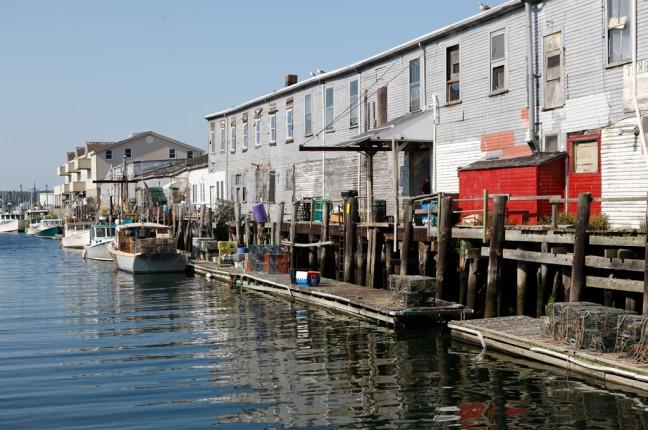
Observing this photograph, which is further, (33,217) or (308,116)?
(33,217)

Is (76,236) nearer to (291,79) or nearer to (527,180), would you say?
(291,79)

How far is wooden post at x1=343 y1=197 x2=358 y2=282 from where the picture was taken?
1127 inches

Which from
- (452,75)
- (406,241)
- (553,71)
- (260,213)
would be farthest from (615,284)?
(260,213)

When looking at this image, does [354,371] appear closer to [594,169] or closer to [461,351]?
[461,351]

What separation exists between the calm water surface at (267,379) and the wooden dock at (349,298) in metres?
0.42

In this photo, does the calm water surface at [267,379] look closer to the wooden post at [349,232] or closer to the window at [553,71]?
the wooden post at [349,232]

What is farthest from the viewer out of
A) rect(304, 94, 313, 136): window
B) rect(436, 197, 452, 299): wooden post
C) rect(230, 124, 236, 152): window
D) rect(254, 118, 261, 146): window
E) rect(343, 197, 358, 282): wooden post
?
rect(230, 124, 236, 152): window

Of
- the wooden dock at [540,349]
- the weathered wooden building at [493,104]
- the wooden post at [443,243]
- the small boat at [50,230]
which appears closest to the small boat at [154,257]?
the weathered wooden building at [493,104]

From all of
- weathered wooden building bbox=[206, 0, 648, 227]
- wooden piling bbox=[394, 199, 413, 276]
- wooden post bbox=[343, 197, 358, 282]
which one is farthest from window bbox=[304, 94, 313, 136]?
wooden piling bbox=[394, 199, 413, 276]

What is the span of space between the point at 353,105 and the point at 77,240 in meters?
43.8

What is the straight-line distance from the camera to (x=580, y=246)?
58.6 feet

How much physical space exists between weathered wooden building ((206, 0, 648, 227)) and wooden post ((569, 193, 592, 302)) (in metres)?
2.13

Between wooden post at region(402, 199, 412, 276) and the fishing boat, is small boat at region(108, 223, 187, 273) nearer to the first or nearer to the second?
wooden post at region(402, 199, 412, 276)

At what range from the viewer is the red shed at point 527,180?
22.5 meters
